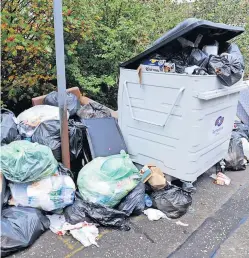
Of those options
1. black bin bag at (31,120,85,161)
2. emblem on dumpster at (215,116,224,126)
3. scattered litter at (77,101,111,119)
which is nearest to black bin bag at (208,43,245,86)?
emblem on dumpster at (215,116,224,126)

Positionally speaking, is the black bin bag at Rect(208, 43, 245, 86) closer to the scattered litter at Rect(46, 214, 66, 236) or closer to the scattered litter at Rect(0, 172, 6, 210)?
the scattered litter at Rect(46, 214, 66, 236)

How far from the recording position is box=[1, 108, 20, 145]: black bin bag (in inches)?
103

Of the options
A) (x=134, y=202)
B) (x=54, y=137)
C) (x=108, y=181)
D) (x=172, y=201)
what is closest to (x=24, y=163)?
(x=54, y=137)

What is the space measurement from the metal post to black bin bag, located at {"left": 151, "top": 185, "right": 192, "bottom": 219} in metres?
0.92

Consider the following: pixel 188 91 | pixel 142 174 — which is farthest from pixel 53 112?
pixel 188 91

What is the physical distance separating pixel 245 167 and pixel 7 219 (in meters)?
2.94

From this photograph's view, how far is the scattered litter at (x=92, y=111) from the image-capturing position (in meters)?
3.25

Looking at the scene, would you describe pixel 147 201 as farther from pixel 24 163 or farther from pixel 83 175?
pixel 24 163

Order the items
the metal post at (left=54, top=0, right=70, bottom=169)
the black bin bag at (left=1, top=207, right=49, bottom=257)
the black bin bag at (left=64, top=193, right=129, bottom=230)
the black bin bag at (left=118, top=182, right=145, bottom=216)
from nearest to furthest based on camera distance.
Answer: the black bin bag at (left=1, top=207, right=49, bottom=257) → the metal post at (left=54, top=0, right=70, bottom=169) → the black bin bag at (left=64, top=193, right=129, bottom=230) → the black bin bag at (left=118, top=182, right=145, bottom=216)

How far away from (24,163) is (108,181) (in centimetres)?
72

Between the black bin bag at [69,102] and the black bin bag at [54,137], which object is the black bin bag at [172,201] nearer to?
the black bin bag at [54,137]

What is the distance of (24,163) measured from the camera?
2246 mm

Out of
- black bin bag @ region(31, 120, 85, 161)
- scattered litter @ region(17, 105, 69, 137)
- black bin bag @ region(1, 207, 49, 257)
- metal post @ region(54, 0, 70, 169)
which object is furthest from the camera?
scattered litter @ region(17, 105, 69, 137)

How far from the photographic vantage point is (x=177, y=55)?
3004mm
